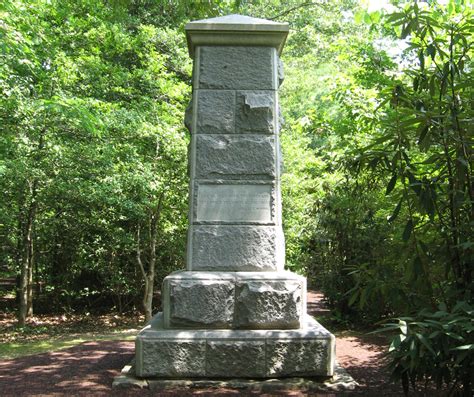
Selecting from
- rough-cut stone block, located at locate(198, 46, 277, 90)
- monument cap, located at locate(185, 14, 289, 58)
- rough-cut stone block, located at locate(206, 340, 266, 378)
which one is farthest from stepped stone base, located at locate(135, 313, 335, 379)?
monument cap, located at locate(185, 14, 289, 58)

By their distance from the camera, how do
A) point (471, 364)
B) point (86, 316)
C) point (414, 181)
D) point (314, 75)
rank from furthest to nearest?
1. point (314, 75)
2. point (86, 316)
3. point (414, 181)
4. point (471, 364)

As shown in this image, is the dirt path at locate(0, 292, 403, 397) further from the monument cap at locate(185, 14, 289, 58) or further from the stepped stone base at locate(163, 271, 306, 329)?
the monument cap at locate(185, 14, 289, 58)

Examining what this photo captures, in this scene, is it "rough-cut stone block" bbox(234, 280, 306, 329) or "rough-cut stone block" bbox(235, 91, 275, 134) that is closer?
"rough-cut stone block" bbox(234, 280, 306, 329)

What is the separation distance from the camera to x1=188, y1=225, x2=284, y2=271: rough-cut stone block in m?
4.52

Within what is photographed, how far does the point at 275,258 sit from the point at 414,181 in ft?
5.51

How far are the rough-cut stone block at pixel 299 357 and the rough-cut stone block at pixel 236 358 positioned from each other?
0.08m

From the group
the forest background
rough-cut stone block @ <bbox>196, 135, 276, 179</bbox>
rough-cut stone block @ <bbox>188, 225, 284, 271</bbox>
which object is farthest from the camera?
rough-cut stone block @ <bbox>196, 135, 276, 179</bbox>

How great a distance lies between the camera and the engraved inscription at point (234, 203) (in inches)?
181

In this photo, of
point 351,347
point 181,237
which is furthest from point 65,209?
point 351,347

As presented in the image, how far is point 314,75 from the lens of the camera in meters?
24.2

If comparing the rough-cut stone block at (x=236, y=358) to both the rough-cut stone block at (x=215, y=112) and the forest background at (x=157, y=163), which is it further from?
the rough-cut stone block at (x=215, y=112)

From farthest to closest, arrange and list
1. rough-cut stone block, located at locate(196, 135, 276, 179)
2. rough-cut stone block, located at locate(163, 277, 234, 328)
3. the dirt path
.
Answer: rough-cut stone block, located at locate(196, 135, 276, 179) < rough-cut stone block, located at locate(163, 277, 234, 328) < the dirt path

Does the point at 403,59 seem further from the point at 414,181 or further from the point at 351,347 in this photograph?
the point at 414,181

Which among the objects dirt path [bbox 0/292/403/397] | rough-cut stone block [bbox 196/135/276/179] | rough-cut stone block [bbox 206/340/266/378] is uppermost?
rough-cut stone block [bbox 196/135/276/179]
